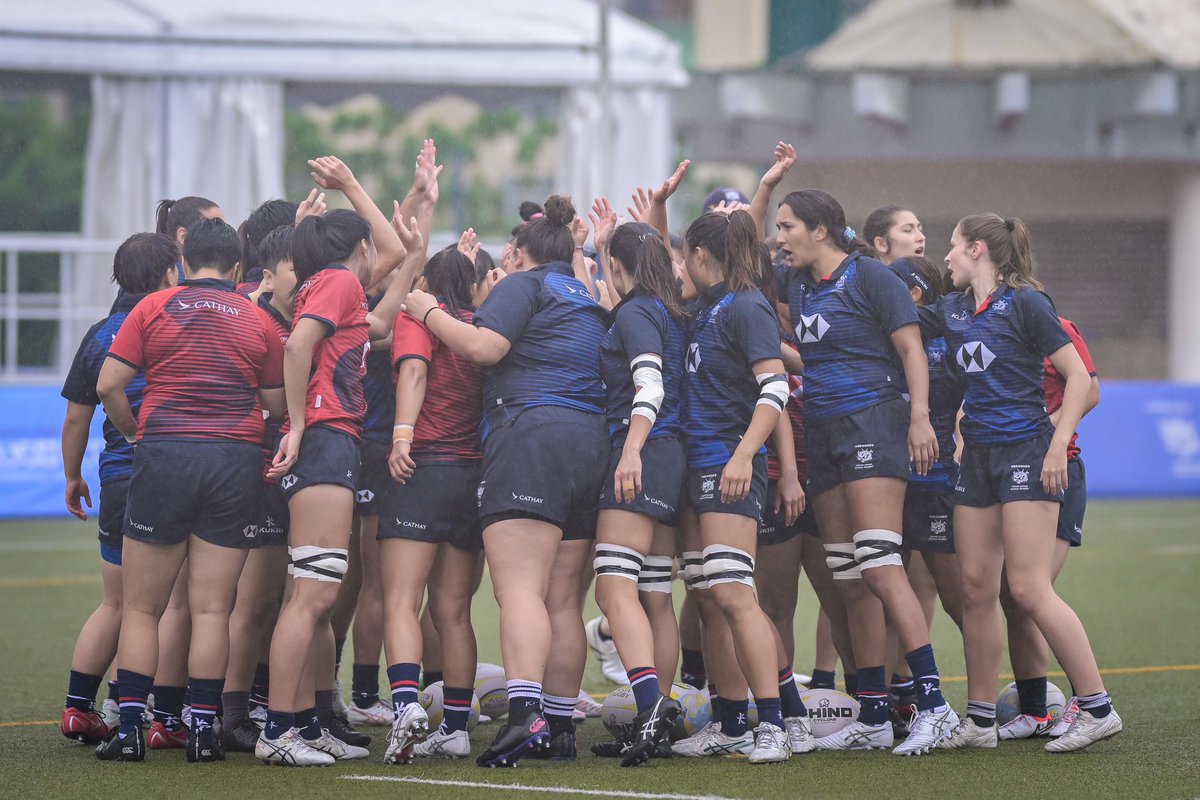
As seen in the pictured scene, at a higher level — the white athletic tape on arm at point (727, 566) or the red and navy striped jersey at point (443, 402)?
the red and navy striped jersey at point (443, 402)

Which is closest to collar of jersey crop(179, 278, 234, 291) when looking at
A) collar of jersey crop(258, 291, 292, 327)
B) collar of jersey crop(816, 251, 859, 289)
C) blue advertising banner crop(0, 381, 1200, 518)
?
collar of jersey crop(258, 291, 292, 327)

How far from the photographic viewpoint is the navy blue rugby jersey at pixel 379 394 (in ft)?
20.8

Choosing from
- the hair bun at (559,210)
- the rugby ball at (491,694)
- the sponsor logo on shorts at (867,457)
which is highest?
the hair bun at (559,210)

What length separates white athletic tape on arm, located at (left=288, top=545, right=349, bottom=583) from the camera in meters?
5.58

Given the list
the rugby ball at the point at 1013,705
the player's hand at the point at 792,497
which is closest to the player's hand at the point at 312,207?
the player's hand at the point at 792,497

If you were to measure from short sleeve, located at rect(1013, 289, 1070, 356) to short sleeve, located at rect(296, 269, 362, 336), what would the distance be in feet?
8.53

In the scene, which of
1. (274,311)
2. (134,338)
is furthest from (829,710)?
(134,338)

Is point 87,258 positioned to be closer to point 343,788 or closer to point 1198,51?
point 343,788

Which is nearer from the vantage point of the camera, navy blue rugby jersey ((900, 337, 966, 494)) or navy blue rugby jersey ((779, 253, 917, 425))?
navy blue rugby jersey ((779, 253, 917, 425))

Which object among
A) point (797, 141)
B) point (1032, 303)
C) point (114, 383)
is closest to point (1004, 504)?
point (1032, 303)

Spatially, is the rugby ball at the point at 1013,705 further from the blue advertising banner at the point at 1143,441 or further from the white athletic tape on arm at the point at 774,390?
the blue advertising banner at the point at 1143,441

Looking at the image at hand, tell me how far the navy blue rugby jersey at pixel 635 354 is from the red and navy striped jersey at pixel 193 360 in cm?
137

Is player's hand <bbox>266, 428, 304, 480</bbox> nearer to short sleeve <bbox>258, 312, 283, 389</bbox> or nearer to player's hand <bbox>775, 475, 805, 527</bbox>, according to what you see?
short sleeve <bbox>258, 312, 283, 389</bbox>

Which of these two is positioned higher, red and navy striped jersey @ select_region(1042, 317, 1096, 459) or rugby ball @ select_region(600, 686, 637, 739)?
red and navy striped jersey @ select_region(1042, 317, 1096, 459)
